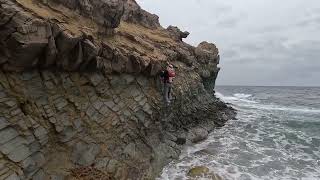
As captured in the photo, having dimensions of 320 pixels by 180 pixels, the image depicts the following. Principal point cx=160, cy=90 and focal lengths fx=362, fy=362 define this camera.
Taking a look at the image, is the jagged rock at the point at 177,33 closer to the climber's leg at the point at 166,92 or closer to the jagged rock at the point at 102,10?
the climber's leg at the point at 166,92

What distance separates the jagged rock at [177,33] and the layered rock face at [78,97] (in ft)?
43.7

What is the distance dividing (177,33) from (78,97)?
23239 millimetres

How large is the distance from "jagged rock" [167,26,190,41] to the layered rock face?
13.3 metres

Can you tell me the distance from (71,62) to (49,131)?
285 cm

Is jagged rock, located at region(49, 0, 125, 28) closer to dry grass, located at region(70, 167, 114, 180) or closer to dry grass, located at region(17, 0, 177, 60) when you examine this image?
dry grass, located at region(17, 0, 177, 60)

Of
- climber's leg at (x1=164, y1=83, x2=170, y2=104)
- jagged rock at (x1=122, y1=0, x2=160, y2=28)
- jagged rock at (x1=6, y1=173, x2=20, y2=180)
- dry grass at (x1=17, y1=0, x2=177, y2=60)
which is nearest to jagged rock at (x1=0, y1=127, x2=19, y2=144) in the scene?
jagged rock at (x1=6, y1=173, x2=20, y2=180)

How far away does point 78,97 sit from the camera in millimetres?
14766

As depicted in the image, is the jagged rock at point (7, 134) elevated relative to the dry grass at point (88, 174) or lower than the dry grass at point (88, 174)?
elevated

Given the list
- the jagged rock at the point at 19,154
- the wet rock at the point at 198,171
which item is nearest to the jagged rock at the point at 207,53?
the wet rock at the point at 198,171

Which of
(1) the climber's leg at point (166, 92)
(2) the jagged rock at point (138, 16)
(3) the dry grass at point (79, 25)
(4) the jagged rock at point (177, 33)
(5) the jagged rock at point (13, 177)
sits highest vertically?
(2) the jagged rock at point (138, 16)

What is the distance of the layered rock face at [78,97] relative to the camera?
38.2ft

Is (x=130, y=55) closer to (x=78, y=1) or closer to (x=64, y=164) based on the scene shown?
(x=78, y=1)

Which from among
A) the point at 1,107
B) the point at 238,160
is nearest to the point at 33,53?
the point at 1,107

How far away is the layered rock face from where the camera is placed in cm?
1163
